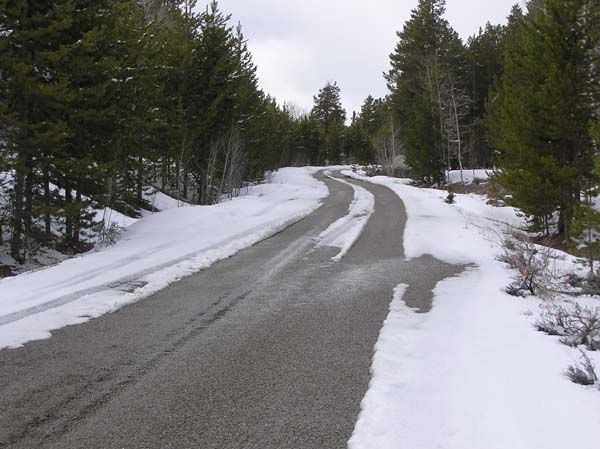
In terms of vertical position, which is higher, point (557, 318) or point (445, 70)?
point (445, 70)

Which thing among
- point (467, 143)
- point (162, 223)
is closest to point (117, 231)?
point (162, 223)

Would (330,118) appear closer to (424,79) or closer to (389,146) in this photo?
(389,146)

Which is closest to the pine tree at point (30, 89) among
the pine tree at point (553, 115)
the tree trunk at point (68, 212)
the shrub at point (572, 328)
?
the tree trunk at point (68, 212)

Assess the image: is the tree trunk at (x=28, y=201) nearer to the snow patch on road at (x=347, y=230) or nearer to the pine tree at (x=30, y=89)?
the pine tree at (x=30, y=89)

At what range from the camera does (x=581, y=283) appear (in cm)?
809

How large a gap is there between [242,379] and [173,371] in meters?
0.65

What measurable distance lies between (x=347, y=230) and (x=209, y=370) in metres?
9.57

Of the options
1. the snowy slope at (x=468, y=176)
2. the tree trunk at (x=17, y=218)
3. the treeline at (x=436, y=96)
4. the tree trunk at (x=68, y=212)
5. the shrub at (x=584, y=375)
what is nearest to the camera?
the shrub at (x=584, y=375)

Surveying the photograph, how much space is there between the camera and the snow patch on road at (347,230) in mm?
11257

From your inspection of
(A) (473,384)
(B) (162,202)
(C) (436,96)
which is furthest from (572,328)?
(C) (436,96)

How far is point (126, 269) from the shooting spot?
8.25 meters

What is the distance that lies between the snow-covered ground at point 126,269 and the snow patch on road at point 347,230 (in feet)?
5.18

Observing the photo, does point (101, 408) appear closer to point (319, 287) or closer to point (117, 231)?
point (319, 287)

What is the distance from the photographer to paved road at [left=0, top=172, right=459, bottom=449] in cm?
321
